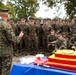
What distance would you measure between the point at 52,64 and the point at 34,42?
8.05 metres

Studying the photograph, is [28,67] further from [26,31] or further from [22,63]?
[26,31]

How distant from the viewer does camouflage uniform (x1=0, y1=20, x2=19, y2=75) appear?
4.38 m

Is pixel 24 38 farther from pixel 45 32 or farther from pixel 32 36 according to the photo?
pixel 45 32

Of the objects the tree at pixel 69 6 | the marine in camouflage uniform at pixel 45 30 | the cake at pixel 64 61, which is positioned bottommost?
the cake at pixel 64 61

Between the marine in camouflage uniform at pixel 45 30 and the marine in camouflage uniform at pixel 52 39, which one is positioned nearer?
the marine in camouflage uniform at pixel 52 39

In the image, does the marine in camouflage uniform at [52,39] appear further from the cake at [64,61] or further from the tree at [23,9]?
the tree at [23,9]

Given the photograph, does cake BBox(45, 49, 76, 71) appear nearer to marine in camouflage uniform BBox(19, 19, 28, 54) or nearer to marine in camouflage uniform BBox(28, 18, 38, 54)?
marine in camouflage uniform BBox(28, 18, 38, 54)

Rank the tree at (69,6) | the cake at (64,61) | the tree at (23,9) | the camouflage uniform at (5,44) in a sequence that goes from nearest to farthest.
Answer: the cake at (64,61) → the camouflage uniform at (5,44) → the tree at (69,6) → the tree at (23,9)

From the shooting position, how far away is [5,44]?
452 centimetres

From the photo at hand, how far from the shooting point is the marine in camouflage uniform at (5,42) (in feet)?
14.4

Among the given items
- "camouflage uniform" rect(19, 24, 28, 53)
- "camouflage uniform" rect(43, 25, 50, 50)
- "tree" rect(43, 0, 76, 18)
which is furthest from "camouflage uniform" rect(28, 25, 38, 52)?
"tree" rect(43, 0, 76, 18)

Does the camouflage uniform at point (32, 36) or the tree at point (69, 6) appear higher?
the tree at point (69, 6)

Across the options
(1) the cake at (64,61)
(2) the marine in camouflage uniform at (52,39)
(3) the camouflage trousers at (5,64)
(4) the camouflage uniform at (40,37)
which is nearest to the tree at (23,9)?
(4) the camouflage uniform at (40,37)

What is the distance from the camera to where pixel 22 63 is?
2.99 m
